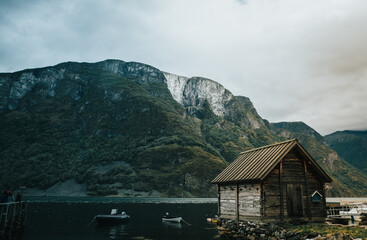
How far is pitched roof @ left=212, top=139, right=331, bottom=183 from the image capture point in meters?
34.5

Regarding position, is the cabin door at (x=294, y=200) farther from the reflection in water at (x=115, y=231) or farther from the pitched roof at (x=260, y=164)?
the reflection in water at (x=115, y=231)

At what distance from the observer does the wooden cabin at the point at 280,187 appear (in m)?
34.4

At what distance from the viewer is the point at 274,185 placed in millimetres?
35094

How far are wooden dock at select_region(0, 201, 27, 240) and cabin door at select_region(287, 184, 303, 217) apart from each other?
33014 mm

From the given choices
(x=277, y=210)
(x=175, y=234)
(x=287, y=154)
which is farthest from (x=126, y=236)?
(x=287, y=154)

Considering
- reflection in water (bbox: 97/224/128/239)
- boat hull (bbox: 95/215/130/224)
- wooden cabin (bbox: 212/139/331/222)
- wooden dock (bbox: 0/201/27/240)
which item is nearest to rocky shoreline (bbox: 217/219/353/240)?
wooden cabin (bbox: 212/139/331/222)

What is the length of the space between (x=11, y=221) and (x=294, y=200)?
122 ft

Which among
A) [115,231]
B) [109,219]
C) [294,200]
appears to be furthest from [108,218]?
[294,200]

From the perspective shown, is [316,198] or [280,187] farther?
[316,198]

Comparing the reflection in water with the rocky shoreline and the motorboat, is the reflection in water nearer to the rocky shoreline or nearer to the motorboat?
the motorboat

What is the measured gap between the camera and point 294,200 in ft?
117

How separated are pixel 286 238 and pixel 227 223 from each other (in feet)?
35.5

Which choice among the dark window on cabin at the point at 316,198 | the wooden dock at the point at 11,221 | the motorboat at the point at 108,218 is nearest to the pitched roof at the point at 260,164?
the dark window on cabin at the point at 316,198

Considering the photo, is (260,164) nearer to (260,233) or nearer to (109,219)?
(260,233)
